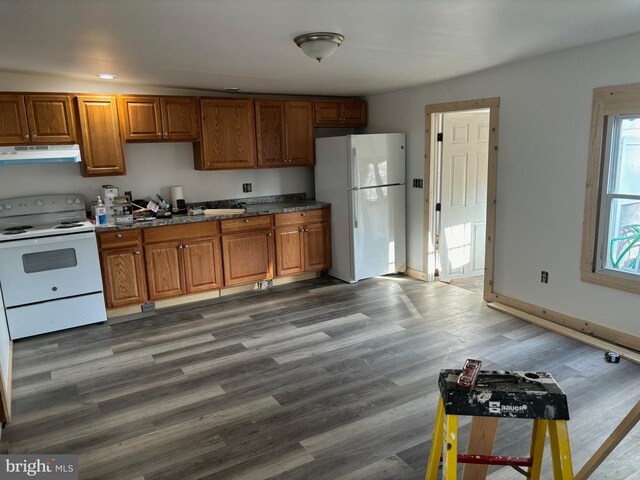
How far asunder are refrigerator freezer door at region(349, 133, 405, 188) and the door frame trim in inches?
13.7

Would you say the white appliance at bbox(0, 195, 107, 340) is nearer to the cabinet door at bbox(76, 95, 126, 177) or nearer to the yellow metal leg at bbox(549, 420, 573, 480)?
the cabinet door at bbox(76, 95, 126, 177)

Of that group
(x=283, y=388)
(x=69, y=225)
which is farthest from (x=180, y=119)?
(x=283, y=388)

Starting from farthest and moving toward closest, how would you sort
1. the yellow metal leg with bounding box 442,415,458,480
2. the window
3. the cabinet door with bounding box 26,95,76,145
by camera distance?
the cabinet door with bounding box 26,95,76,145 → the window → the yellow metal leg with bounding box 442,415,458,480

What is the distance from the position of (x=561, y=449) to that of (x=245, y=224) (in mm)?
3933

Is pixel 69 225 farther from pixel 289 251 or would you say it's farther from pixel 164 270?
pixel 289 251

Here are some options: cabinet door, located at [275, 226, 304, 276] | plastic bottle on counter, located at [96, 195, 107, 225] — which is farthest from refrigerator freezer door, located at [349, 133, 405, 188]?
plastic bottle on counter, located at [96, 195, 107, 225]

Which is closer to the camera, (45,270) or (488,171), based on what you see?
(45,270)

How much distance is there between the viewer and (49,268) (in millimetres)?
4113

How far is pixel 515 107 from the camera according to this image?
4.14 metres

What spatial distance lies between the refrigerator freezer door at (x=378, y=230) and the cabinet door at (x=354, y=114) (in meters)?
1.13

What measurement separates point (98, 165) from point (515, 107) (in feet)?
12.9

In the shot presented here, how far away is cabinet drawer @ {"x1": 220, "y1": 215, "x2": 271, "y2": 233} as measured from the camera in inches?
195

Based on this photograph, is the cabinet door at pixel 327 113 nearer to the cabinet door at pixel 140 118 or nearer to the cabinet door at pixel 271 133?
the cabinet door at pixel 271 133

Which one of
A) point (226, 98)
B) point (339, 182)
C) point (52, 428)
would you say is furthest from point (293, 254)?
point (52, 428)
